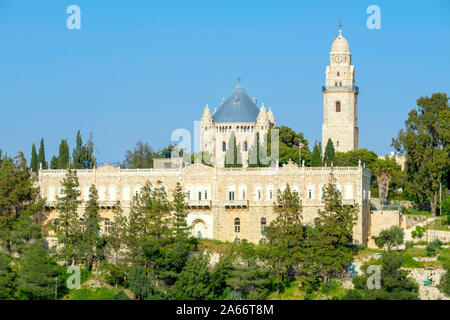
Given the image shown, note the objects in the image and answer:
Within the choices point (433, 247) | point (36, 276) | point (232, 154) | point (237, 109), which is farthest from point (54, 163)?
point (433, 247)

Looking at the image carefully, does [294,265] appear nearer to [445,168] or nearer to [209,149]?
[445,168]

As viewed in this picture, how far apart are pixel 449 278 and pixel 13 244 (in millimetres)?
34898

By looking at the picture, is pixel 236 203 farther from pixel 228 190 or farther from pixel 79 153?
pixel 79 153

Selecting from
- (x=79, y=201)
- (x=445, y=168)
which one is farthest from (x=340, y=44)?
(x=79, y=201)

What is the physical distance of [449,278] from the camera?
83938 millimetres

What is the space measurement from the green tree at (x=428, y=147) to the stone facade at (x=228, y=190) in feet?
21.5

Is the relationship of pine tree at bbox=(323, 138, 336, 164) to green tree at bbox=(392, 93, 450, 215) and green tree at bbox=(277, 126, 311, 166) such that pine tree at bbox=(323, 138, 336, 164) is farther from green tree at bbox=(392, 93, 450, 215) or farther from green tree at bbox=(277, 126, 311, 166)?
green tree at bbox=(392, 93, 450, 215)

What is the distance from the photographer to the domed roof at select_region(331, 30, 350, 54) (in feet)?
429

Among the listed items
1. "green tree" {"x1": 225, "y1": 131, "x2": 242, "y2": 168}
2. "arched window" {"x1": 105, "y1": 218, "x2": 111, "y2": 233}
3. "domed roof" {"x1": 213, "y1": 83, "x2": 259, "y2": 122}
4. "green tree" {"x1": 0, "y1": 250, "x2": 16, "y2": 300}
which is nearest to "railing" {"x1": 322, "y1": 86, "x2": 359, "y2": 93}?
"domed roof" {"x1": 213, "y1": 83, "x2": 259, "y2": 122}

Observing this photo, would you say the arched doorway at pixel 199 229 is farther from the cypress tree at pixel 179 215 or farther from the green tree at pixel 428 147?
the green tree at pixel 428 147

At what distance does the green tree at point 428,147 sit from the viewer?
103 meters

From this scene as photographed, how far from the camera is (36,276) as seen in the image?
87312mm
